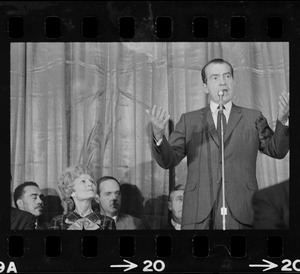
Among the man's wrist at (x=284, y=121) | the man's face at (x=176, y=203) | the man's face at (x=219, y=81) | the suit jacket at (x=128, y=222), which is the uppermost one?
the man's face at (x=219, y=81)

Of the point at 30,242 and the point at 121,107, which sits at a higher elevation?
the point at 121,107

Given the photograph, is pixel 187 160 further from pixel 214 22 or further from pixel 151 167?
pixel 214 22

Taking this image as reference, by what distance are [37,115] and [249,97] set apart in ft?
6.27

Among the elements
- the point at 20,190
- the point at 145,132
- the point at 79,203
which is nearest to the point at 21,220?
the point at 20,190

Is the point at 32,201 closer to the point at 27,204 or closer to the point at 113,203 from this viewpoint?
the point at 27,204

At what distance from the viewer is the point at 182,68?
1155cm

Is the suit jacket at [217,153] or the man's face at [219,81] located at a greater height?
the man's face at [219,81]

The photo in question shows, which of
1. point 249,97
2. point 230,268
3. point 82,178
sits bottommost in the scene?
point 230,268

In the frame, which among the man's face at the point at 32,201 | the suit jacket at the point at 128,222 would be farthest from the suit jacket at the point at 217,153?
the man's face at the point at 32,201

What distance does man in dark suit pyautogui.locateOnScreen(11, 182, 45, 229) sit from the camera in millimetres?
11562

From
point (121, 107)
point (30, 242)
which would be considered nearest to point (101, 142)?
point (121, 107)

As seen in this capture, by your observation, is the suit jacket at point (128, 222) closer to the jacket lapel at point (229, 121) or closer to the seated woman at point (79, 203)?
the seated woman at point (79, 203)

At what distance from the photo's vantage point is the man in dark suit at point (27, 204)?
11.6 metres

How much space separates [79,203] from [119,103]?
0.97 m
